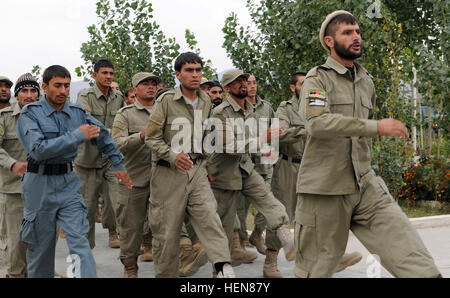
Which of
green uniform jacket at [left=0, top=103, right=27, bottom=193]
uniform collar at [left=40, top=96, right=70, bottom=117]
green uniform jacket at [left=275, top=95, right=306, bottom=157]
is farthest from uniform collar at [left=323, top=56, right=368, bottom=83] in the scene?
green uniform jacket at [left=0, top=103, right=27, bottom=193]

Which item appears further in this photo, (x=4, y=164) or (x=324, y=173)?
(x=4, y=164)

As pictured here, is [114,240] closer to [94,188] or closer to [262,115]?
[94,188]

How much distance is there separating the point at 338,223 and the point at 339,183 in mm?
280

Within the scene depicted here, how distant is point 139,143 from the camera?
683cm

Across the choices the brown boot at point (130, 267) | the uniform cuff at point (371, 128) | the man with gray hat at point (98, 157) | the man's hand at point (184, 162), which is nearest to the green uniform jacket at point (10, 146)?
the man with gray hat at point (98, 157)

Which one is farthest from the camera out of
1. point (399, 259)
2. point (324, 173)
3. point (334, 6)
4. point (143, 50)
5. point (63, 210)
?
point (143, 50)

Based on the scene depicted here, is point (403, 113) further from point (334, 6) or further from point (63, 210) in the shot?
point (63, 210)

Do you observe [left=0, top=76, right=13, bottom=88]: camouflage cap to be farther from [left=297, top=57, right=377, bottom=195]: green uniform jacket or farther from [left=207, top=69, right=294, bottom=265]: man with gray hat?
[left=297, top=57, right=377, bottom=195]: green uniform jacket

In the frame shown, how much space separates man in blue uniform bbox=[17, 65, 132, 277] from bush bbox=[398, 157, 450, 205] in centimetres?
→ 794

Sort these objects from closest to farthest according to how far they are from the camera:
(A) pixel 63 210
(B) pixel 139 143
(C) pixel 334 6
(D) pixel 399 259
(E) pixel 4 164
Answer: (D) pixel 399 259 → (A) pixel 63 210 → (E) pixel 4 164 → (B) pixel 139 143 → (C) pixel 334 6
